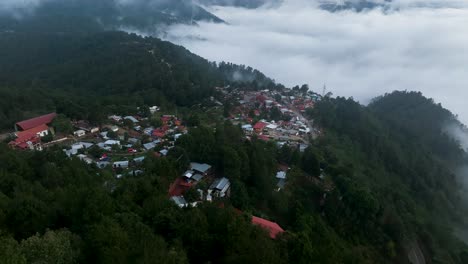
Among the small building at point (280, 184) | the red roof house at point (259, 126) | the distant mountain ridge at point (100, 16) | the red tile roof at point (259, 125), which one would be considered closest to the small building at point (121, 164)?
the small building at point (280, 184)

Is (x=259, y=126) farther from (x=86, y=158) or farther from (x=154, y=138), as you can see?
(x=86, y=158)

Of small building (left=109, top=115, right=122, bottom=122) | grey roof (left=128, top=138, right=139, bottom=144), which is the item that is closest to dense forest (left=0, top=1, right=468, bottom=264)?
small building (left=109, top=115, right=122, bottom=122)

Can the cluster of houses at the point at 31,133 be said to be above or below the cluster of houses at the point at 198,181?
below

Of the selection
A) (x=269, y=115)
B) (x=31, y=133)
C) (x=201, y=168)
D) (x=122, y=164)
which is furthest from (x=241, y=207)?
(x=269, y=115)

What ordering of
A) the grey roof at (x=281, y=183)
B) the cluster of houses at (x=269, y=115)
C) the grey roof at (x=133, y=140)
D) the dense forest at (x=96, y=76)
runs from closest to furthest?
the grey roof at (x=281, y=183) → the grey roof at (x=133, y=140) → the cluster of houses at (x=269, y=115) → the dense forest at (x=96, y=76)

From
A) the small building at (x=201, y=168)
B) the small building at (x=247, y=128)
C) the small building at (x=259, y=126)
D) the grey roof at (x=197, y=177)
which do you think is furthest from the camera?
the small building at (x=259, y=126)

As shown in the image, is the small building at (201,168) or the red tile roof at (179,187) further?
the small building at (201,168)

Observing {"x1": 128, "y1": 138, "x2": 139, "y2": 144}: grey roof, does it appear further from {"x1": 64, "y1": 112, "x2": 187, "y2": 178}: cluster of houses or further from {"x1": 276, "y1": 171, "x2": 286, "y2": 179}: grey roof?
{"x1": 276, "y1": 171, "x2": 286, "y2": 179}: grey roof

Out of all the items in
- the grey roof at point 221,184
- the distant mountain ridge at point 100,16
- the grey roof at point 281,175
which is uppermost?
the grey roof at point 221,184

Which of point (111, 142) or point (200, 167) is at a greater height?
point (200, 167)

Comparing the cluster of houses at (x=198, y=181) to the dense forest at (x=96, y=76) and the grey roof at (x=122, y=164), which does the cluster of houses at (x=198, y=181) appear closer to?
the grey roof at (x=122, y=164)
